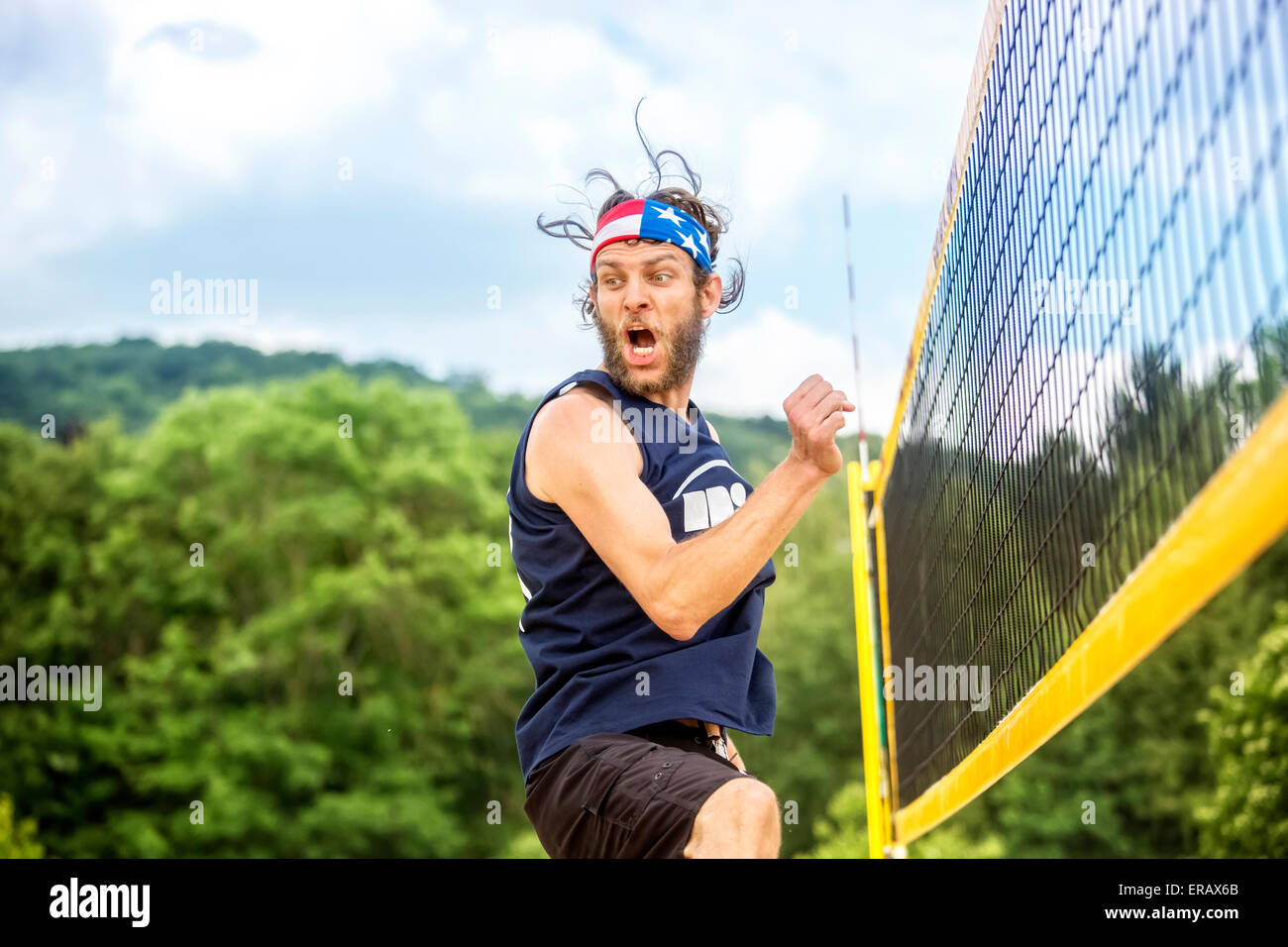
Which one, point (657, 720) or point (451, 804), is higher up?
point (657, 720)

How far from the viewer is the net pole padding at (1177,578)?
5.12 ft

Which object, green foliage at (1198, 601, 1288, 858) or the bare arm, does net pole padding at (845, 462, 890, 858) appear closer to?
the bare arm

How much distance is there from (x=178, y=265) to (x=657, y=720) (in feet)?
167

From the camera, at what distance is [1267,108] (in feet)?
5.80

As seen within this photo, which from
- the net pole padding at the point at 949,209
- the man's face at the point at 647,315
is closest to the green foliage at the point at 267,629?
the net pole padding at the point at 949,209

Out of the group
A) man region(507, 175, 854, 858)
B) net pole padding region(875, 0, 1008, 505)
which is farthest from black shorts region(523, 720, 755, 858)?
net pole padding region(875, 0, 1008, 505)

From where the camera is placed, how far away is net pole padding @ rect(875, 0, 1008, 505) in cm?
396

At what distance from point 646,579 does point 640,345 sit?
888 millimetres

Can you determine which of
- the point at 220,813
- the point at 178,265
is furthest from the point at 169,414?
the point at 178,265

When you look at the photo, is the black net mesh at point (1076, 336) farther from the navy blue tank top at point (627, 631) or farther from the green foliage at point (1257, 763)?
the green foliage at point (1257, 763)

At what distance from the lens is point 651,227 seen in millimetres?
3496

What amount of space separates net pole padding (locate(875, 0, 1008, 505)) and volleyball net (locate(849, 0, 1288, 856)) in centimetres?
1

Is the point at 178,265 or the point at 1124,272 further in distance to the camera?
the point at 178,265
